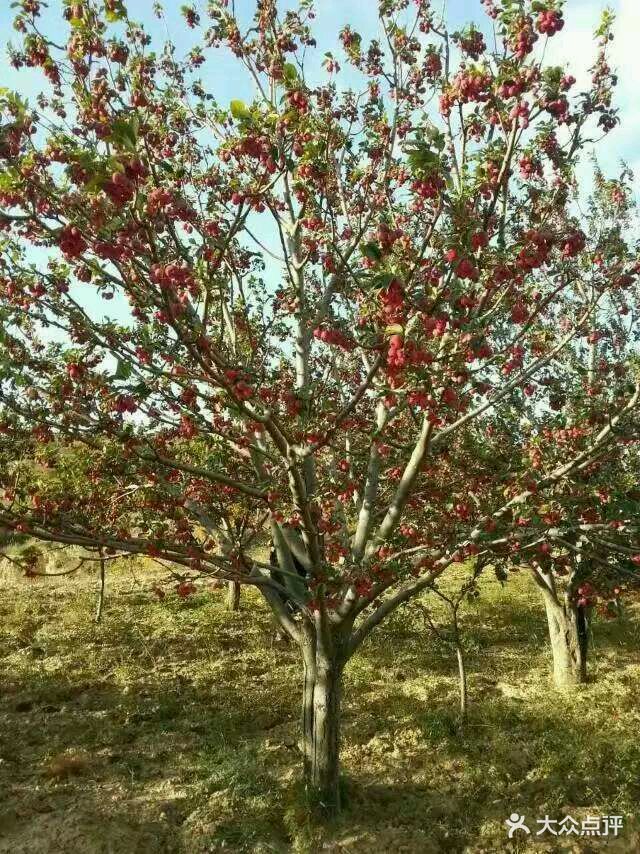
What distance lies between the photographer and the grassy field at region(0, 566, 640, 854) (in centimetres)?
708

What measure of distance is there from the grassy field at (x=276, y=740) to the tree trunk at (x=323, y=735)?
327mm

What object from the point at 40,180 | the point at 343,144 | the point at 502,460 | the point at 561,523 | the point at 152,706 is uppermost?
the point at 343,144

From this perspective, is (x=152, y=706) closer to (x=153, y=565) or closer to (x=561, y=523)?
(x=561, y=523)

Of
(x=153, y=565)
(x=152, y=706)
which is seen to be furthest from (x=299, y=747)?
(x=153, y=565)

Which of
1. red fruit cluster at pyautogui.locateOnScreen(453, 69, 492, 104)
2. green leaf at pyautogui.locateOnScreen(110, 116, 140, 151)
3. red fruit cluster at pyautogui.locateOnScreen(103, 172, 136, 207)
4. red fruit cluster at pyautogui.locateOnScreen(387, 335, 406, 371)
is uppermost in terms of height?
red fruit cluster at pyautogui.locateOnScreen(453, 69, 492, 104)

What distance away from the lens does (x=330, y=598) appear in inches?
277

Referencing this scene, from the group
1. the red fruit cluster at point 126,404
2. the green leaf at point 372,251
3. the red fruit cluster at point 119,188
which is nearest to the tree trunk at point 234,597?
the red fruit cluster at point 126,404

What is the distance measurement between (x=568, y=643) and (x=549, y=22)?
1019 centimetres

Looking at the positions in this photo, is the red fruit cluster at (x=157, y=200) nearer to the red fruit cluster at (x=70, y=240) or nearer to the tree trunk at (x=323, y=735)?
the red fruit cluster at (x=70, y=240)

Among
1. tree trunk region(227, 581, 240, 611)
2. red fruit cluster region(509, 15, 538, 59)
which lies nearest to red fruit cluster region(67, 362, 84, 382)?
red fruit cluster region(509, 15, 538, 59)

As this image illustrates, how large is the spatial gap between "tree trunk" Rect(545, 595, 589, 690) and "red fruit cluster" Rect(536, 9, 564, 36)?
9.45 metres

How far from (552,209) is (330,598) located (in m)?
4.75

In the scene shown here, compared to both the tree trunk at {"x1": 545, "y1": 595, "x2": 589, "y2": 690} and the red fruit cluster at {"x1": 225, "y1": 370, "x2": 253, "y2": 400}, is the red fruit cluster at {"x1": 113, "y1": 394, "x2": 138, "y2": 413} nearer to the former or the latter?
the red fruit cluster at {"x1": 225, "y1": 370, "x2": 253, "y2": 400}

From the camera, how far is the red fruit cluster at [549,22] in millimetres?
4777
